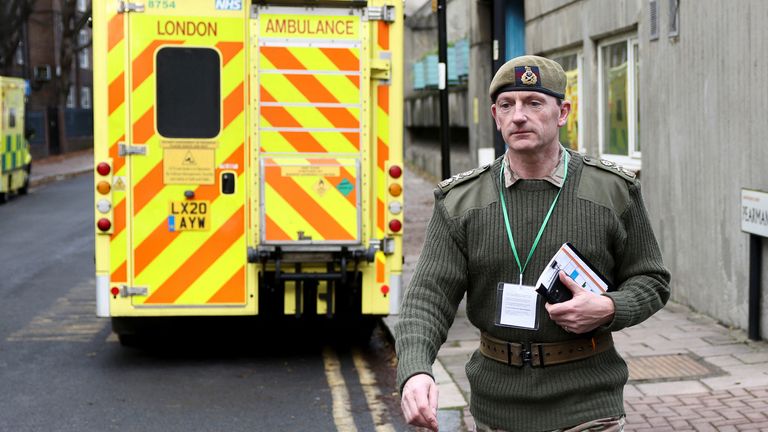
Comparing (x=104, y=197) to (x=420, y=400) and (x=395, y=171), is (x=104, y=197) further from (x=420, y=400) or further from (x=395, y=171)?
(x=420, y=400)

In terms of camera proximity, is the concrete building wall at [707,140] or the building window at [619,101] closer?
the concrete building wall at [707,140]

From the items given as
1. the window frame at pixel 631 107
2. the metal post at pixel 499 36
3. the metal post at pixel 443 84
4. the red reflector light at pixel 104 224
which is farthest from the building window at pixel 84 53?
the red reflector light at pixel 104 224

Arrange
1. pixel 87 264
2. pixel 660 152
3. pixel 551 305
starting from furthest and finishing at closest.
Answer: pixel 87 264 → pixel 660 152 → pixel 551 305

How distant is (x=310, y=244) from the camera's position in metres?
8.48

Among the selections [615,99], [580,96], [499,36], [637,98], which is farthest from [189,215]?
[580,96]

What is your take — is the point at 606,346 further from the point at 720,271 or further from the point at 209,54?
the point at 720,271

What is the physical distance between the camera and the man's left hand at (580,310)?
326 centimetres

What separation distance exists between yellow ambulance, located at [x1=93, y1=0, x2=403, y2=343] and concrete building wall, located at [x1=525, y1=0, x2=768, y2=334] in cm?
266

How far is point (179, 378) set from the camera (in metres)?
8.45

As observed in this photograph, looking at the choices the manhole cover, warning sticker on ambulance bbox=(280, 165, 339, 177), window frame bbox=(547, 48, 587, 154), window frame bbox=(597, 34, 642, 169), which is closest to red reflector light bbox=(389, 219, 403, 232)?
warning sticker on ambulance bbox=(280, 165, 339, 177)

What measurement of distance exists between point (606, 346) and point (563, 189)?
19.4 inches

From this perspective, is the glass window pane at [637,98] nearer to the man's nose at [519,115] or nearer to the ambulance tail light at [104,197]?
the ambulance tail light at [104,197]

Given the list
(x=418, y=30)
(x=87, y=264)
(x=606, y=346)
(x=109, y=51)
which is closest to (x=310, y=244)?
(x=109, y=51)

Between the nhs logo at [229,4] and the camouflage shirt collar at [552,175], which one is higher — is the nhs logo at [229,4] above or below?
above
